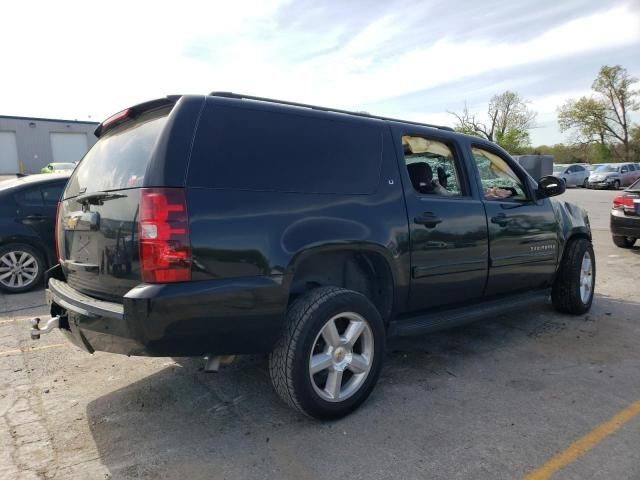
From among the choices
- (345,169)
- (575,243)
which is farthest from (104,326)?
(575,243)

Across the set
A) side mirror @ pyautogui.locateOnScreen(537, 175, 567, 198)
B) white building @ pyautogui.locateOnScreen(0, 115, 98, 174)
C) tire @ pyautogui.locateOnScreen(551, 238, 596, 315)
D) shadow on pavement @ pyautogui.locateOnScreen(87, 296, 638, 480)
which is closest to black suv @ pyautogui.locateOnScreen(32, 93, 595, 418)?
shadow on pavement @ pyautogui.locateOnScreen(87, 296, 638, 480)

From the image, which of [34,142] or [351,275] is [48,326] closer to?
[351,275]

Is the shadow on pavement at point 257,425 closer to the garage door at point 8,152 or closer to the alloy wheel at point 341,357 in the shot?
the alloy wheel at point 341,357

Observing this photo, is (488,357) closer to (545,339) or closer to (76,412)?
(545,339)

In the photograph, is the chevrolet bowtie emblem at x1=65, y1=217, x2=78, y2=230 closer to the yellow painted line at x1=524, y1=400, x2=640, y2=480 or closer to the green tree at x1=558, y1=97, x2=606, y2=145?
the yellow painted line at x1=524, y1=400, x2=640, y2=480

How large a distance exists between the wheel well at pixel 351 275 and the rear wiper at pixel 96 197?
114 cm

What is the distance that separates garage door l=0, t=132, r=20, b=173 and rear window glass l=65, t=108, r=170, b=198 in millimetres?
42308

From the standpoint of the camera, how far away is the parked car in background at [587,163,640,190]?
98.6 feet

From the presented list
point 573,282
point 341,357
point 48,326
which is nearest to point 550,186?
point 573,282

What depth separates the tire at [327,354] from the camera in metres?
2.73

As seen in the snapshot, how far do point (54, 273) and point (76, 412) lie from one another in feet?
3.29

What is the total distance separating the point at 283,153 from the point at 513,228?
234cm

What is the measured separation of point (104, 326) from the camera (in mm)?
2588

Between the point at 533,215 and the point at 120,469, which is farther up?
the point at 533,215
